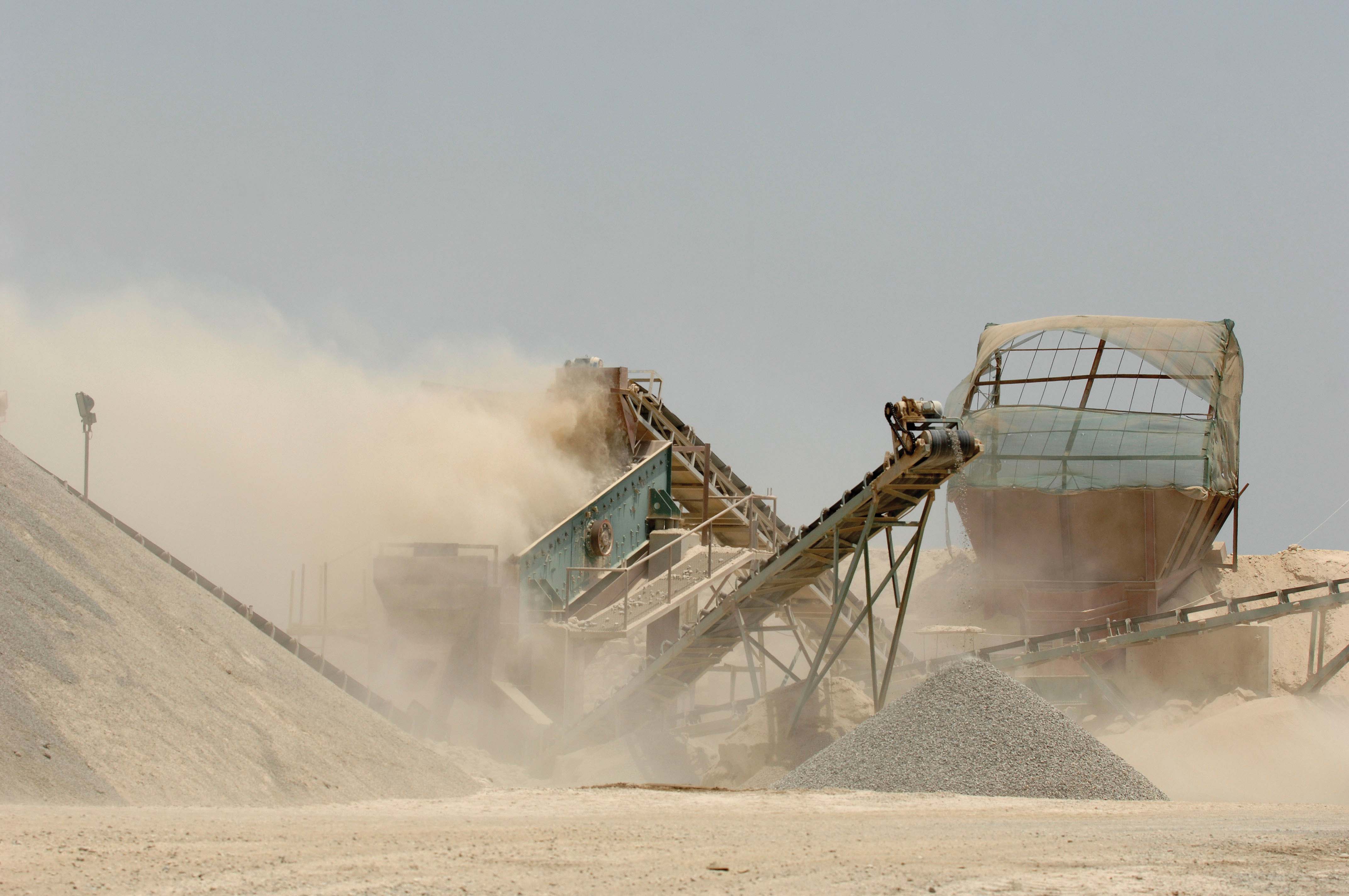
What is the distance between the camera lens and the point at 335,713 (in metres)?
14.9

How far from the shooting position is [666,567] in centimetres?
2581


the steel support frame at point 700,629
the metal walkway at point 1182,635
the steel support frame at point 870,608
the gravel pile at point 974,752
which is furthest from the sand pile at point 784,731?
the gravel pile at point 974,752

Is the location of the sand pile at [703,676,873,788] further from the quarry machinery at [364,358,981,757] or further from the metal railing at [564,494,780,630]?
the metal railing at [564,494,780,630]

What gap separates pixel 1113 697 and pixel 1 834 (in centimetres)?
2181

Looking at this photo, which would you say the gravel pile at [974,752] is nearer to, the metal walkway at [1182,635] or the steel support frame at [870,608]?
the steel support frame at [870,608]

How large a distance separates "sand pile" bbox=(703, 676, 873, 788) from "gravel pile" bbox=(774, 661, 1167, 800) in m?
3.61

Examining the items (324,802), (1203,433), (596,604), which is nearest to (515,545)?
(596,604)

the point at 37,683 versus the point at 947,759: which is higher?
the point at 37,683

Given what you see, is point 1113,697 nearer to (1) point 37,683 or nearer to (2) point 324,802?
(2) point 324,802

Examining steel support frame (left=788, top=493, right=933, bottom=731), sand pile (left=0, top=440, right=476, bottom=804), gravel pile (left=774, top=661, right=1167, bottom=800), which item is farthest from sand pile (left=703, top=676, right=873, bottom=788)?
sand pile (left=0, top=440, right=476, bottom=804)

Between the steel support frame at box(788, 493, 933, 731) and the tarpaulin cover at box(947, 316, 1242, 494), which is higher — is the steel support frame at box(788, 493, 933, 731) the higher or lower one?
the lower one

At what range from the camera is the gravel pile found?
597 inches

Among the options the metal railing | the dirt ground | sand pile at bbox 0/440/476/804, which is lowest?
the dirt ground

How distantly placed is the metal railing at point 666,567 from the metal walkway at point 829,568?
121 cm
